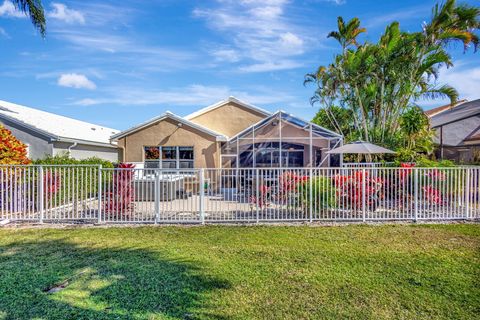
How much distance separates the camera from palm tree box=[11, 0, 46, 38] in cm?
1324

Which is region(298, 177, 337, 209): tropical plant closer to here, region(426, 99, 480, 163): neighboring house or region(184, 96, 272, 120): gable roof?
region(184, 96, 272, 120): gable roof

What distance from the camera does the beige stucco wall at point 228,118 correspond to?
74.9 ft

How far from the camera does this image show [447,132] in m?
24.4

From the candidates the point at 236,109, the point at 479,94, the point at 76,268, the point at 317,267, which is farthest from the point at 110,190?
the point at 479,94

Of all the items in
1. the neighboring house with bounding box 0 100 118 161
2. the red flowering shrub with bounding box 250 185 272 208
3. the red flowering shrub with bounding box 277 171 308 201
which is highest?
the neighboring house with bounding box 0 100 118 161

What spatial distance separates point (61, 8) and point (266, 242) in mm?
13599

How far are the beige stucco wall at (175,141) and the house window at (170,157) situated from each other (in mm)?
300

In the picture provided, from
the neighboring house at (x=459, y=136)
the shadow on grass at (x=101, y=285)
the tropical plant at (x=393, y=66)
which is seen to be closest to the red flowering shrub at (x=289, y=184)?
the shadow on grass at (x=101, y=285)

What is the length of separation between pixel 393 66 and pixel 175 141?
13.9 metres

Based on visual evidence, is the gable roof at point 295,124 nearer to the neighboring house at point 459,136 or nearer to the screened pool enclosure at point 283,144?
the screened pool enclosure at point 283,144

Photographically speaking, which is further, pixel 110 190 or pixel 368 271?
pixel 110 190

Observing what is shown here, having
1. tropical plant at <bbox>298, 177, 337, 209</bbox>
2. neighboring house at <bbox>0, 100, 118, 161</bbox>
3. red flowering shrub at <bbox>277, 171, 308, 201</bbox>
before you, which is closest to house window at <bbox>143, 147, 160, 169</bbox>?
neighboring house at <bbox>0, 100, 118, 161</bbox>

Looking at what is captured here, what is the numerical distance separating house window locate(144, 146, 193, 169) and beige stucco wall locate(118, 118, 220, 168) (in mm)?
300

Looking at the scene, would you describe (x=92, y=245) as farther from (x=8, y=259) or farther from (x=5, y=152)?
(x=5, y=152)
